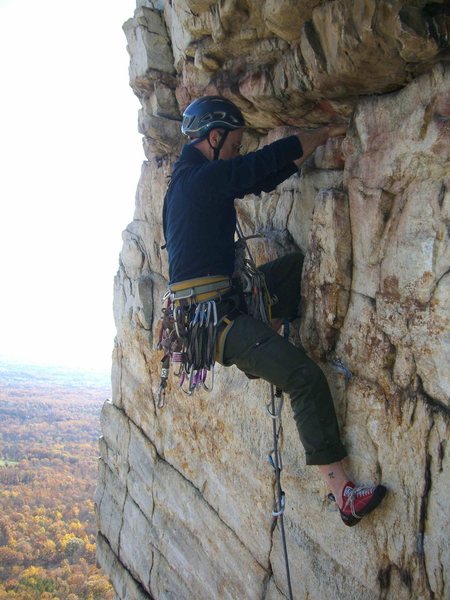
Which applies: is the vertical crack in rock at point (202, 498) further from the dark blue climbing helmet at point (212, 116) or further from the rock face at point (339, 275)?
the dark blue climbing helmet at point (212, 116)

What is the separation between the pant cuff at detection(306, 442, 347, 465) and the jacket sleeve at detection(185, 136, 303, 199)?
205 cm

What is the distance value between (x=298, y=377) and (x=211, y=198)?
1527 mm

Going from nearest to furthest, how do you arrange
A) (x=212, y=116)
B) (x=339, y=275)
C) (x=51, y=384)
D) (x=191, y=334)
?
(x=339, y=275) < (x=191, y=334) < (x=212, y=116) < (x=51, y=384)

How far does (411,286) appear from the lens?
11.5ft

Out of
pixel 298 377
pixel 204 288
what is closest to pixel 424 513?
pixel 298 377

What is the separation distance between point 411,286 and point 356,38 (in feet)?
5.36

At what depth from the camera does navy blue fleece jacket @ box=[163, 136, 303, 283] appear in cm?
387

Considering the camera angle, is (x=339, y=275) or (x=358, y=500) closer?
(x=358, y=500)

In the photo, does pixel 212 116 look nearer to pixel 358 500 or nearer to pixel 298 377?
pixel 298 377

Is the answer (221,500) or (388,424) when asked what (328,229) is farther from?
(221,500)

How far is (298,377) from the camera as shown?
3.84 metres

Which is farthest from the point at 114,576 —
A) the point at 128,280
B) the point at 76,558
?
the point at 76,558

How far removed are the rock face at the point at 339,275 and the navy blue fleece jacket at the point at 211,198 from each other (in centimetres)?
50

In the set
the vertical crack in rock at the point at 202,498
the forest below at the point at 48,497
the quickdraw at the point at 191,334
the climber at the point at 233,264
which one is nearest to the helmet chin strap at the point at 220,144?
the climber at the point at 233,264
